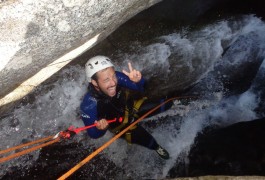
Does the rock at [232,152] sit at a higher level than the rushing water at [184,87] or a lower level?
lower

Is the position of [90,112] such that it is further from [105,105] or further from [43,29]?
[43,29]

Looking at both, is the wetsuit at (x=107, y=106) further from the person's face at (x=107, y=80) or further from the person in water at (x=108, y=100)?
the person's face at (x=107, y=80)

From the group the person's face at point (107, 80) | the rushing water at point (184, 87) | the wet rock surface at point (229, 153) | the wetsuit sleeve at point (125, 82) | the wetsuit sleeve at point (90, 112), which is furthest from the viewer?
the rushing water at point (184, 87)

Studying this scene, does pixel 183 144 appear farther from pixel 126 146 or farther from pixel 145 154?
pixel 126 146

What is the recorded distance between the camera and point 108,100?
12.0 ft

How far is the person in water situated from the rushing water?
84cm

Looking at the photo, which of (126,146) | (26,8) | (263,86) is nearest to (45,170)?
(126,146)

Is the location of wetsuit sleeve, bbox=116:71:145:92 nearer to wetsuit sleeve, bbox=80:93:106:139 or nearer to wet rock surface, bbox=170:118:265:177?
wetsuit sleeve, bbox=80:93:106:139

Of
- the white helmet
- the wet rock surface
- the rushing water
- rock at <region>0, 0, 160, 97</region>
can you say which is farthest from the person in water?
the wet rock surface

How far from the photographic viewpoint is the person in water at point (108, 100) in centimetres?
337

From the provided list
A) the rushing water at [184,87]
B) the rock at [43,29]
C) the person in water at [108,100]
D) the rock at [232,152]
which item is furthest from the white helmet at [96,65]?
the rock at [232,152]

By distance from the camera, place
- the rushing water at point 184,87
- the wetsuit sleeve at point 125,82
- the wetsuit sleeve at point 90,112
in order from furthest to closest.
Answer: the rushing water at point 184,87 → the wetsuit sleeve at point 125,82 → the wetsuit sleeve at point 90,112

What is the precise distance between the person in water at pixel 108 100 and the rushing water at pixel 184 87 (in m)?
0.84

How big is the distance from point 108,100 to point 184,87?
2.02m
